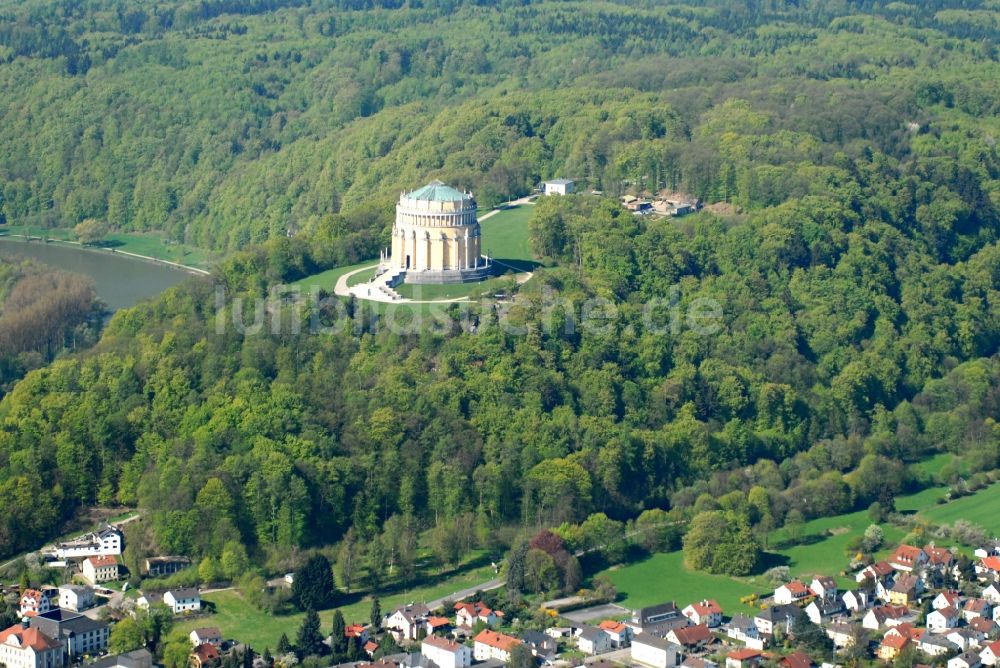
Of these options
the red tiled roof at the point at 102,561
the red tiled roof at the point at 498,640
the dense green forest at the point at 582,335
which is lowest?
the red tiled roof at the point at 498,640

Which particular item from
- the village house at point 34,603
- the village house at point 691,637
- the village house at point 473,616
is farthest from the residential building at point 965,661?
the village house at point 34,603

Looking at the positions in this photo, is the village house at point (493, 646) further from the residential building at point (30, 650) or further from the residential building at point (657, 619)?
the residential building at point (30, 650)

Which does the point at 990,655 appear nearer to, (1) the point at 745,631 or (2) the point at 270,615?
(1) the point at 745,631

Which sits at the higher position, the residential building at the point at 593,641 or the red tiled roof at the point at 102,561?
the red tiled roof at the point at 102,561

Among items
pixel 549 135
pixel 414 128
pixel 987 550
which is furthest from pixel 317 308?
pixel 414 128

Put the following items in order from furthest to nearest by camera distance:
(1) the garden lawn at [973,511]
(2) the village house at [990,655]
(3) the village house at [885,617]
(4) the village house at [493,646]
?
(1) the garden lawn at [973,511]
(3) the village house at [885,617]
(4) the village house at [493,646]
(2) the village house at [990,655]

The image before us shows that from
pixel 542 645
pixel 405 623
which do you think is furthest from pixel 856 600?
pixel 405 623

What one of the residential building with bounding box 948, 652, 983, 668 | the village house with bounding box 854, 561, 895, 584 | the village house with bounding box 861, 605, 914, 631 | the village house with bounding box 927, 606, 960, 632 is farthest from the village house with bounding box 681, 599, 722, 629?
the residential building with bounding box 948, 652, 983, 668

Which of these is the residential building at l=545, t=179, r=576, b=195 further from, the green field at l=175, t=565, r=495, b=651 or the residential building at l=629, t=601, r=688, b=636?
the residential building at l=629, t=601, r=688, b=636
